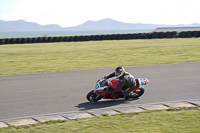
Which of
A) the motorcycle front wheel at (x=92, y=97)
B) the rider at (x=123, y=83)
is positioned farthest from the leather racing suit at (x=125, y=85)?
the motorcycle front wheel at (x=92, y=97)

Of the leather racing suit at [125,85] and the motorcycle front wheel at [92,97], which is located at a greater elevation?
the leather racing suit at [125,85]

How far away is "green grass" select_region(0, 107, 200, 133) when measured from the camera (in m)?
5.89

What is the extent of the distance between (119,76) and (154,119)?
2.42 metres

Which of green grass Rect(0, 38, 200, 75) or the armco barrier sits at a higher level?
the armco barrier

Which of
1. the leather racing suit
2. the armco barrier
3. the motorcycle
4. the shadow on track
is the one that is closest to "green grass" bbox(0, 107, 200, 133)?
the shadow on track

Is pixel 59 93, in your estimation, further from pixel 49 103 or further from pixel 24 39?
pixel 24 39

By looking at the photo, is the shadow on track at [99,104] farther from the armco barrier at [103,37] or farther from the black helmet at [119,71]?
the armco barrier at [103,37]

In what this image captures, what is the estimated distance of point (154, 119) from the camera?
658 centimetres

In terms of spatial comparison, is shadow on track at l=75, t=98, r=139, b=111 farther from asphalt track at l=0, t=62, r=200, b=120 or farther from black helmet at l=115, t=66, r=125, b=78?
black helmet at l=115, t=66, r=125, b=78

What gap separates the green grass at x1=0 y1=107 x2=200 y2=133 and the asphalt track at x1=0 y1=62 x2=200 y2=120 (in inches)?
47.6

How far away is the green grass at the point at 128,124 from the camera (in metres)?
5.89

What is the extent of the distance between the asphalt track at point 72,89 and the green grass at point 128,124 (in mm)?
1208

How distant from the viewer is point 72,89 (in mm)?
10195

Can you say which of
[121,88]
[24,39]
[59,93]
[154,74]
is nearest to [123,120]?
[121,88]
